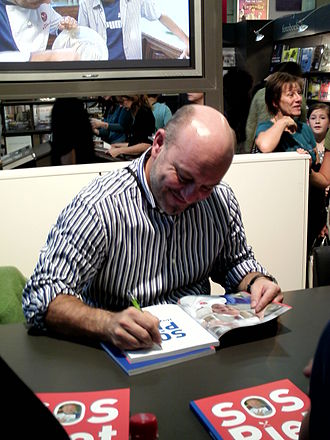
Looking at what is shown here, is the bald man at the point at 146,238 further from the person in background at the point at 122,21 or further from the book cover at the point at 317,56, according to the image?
the book cover at the point at 317,56

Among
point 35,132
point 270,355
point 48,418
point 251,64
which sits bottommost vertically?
point 270,355

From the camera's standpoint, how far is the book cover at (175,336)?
4.03 ft

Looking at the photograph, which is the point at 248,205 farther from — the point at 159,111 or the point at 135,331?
the point at 135,331

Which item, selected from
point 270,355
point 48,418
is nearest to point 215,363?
point 270,355

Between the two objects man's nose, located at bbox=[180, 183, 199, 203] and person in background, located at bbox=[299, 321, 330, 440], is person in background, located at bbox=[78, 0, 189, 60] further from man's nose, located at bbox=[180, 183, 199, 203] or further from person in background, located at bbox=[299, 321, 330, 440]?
person in background, located at bbox=[299, 321, 330, 440]

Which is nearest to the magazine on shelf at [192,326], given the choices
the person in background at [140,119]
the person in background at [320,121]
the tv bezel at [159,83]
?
the tv bezel at [159,83]

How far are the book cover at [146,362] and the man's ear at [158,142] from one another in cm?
61

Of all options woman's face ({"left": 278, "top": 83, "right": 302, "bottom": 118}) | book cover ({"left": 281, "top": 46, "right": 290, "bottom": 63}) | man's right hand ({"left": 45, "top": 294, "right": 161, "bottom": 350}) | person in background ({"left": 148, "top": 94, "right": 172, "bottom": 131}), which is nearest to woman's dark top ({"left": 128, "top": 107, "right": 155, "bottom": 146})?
person in background ({"left": 148, "top": 94, "right": 172, "bottom": 131})

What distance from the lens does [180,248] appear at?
168 cm

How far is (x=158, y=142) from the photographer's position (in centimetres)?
161

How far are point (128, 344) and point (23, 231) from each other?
140 cm

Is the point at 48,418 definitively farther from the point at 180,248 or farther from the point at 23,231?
the point at 23,231

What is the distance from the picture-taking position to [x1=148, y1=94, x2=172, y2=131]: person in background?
11.3 ft

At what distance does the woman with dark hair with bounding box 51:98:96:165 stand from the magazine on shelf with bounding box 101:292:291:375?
178 centimetres
